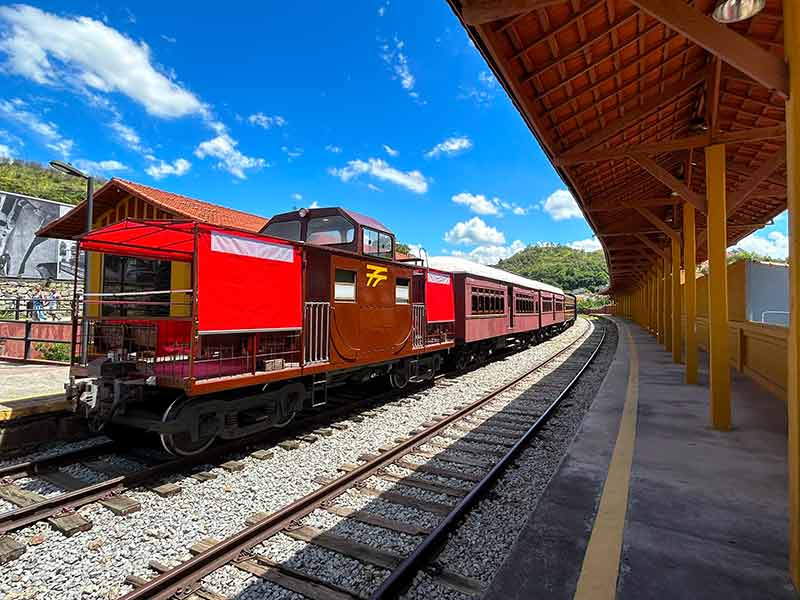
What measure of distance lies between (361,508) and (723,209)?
674 centimetres

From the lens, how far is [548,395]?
30.5 feet

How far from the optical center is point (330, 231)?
26.4 feet

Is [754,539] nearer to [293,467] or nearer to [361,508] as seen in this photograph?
[361,508]

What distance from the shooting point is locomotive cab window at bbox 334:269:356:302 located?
689 centimetres

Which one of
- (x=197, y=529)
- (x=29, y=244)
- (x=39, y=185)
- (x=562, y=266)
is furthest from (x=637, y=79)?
(x=562, y=266)

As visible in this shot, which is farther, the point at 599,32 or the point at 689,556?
the point at 599,32

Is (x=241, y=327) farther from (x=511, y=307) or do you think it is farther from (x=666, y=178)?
(x=511, y=307)

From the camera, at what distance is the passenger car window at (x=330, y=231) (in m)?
7.95

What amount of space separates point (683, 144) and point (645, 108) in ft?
3.21

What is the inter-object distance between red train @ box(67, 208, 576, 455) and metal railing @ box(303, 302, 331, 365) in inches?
0.6

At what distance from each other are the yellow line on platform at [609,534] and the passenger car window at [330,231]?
5.50m

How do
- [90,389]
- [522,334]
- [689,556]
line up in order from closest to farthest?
[689,556] → [90,389] → [522,334]

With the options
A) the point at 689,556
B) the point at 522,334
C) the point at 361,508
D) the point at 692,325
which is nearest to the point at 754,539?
the point at 689,556

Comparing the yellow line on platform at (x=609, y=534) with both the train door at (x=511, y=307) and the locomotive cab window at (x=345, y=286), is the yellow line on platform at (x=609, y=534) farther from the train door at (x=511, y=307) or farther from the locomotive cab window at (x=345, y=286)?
the train door at (x=511, y=307)
